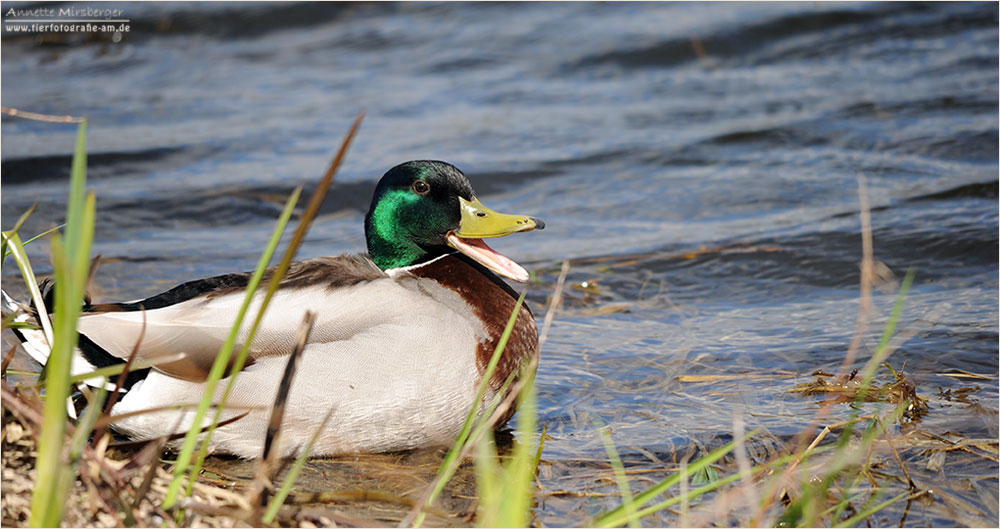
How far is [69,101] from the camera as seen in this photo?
10.2 meters

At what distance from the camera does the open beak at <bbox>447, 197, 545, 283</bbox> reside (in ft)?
12.5

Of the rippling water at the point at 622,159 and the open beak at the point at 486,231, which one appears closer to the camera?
the open beak at the point at 486,231

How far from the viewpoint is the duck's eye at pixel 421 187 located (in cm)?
391

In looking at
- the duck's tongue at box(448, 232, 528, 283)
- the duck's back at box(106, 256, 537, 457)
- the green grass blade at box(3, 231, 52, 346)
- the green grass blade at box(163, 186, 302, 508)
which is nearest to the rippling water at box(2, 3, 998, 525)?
the duck's back at box(106, 256, 537, 457)

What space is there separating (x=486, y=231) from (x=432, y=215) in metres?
0.21

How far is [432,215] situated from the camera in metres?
3.92

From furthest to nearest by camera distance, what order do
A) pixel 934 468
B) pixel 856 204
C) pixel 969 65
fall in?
pixel 969 65 < pixel 856 204 < pixel 934 468

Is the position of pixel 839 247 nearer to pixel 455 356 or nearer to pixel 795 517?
pixel 455 356

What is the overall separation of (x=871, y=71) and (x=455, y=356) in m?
7.32

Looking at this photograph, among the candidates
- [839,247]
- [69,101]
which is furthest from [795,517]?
[69,101]

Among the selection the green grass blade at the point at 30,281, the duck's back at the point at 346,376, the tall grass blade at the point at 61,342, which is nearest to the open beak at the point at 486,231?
the duck's back at the point at 346,376

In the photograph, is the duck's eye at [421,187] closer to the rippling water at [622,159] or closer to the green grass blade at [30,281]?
the rippling water at [622,159]

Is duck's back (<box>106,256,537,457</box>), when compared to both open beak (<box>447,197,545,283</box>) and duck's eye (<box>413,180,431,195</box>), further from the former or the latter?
duck's eye (<box>413,180,431,195</box>)

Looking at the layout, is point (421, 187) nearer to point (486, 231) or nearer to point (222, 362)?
point (486, 231)
